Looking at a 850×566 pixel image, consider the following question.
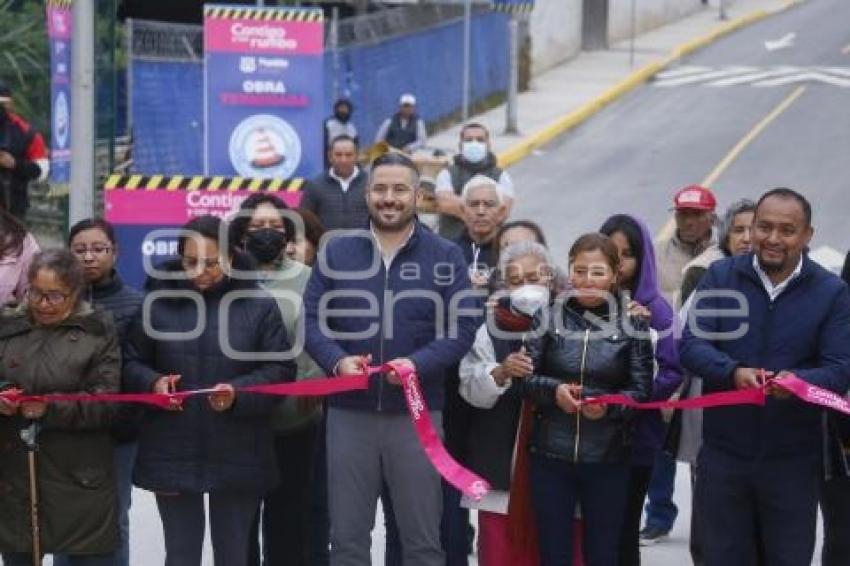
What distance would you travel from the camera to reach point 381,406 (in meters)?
7.75

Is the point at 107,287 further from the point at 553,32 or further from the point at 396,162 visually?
the point at 553,32

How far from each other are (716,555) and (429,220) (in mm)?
11377

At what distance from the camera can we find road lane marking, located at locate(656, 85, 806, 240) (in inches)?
942

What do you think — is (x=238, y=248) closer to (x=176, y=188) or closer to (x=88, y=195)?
(x=88, y=195)

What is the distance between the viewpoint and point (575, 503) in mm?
7871

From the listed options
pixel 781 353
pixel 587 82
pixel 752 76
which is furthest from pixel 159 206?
pixel 752 76

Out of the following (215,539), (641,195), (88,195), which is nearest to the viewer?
(215,539)

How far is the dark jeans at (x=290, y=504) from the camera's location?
862 centimetres

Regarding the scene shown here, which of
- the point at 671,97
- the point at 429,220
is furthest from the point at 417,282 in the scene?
the point at 671,97

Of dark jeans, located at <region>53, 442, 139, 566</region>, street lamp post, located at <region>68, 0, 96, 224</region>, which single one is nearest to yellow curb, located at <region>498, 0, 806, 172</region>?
street lamp post, located at <region>68, 0, 96, 224</region>

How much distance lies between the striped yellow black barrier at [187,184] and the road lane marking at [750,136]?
12.7 metres

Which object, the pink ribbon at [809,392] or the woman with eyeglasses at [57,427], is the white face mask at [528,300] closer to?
the pink ribbon at [809,392]

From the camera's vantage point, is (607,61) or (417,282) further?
(607,61)

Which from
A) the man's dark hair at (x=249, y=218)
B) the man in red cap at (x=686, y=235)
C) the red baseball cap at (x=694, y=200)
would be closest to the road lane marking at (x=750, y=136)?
the man in red cap at (x=686, y=235)
